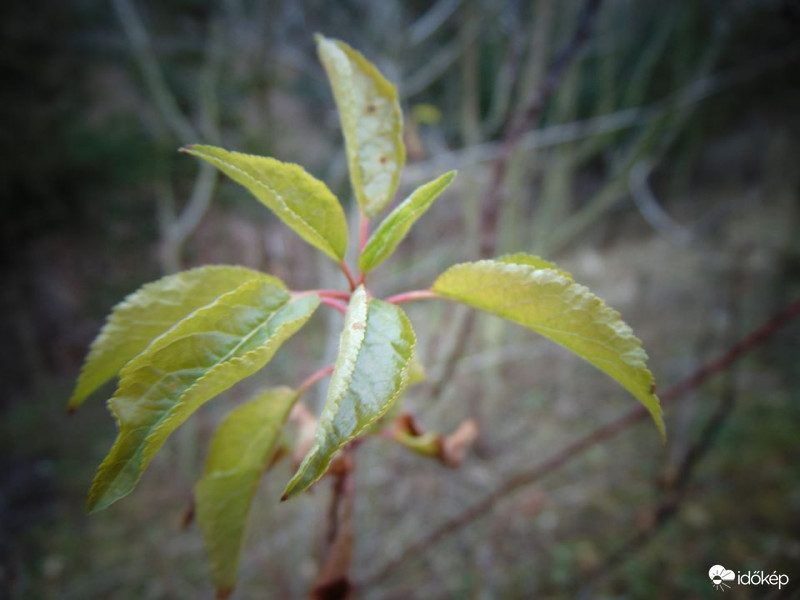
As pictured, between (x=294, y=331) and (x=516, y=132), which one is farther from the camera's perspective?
(x=516, y=132)

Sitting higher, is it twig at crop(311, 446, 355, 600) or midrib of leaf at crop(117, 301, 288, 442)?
midrib of leaf at crop(117, 301, 288, 442)

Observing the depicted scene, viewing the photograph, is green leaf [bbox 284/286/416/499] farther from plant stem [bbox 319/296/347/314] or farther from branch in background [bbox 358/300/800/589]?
branch in background [bbox 358/300/800/589]

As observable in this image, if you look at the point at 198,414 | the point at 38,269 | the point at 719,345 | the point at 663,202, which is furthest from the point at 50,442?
the point at 663,202

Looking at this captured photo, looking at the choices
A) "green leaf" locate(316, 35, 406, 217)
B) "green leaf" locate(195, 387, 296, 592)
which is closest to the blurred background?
"green leaf" locate(316, 35, 406, 217)

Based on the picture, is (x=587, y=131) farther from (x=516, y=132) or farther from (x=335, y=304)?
(x=335, y=304)

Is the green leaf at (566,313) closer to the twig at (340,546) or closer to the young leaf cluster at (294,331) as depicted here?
the young leaf cluster at (294,331)

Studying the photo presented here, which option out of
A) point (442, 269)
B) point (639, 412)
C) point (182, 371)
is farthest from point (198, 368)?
point (442, 269)
